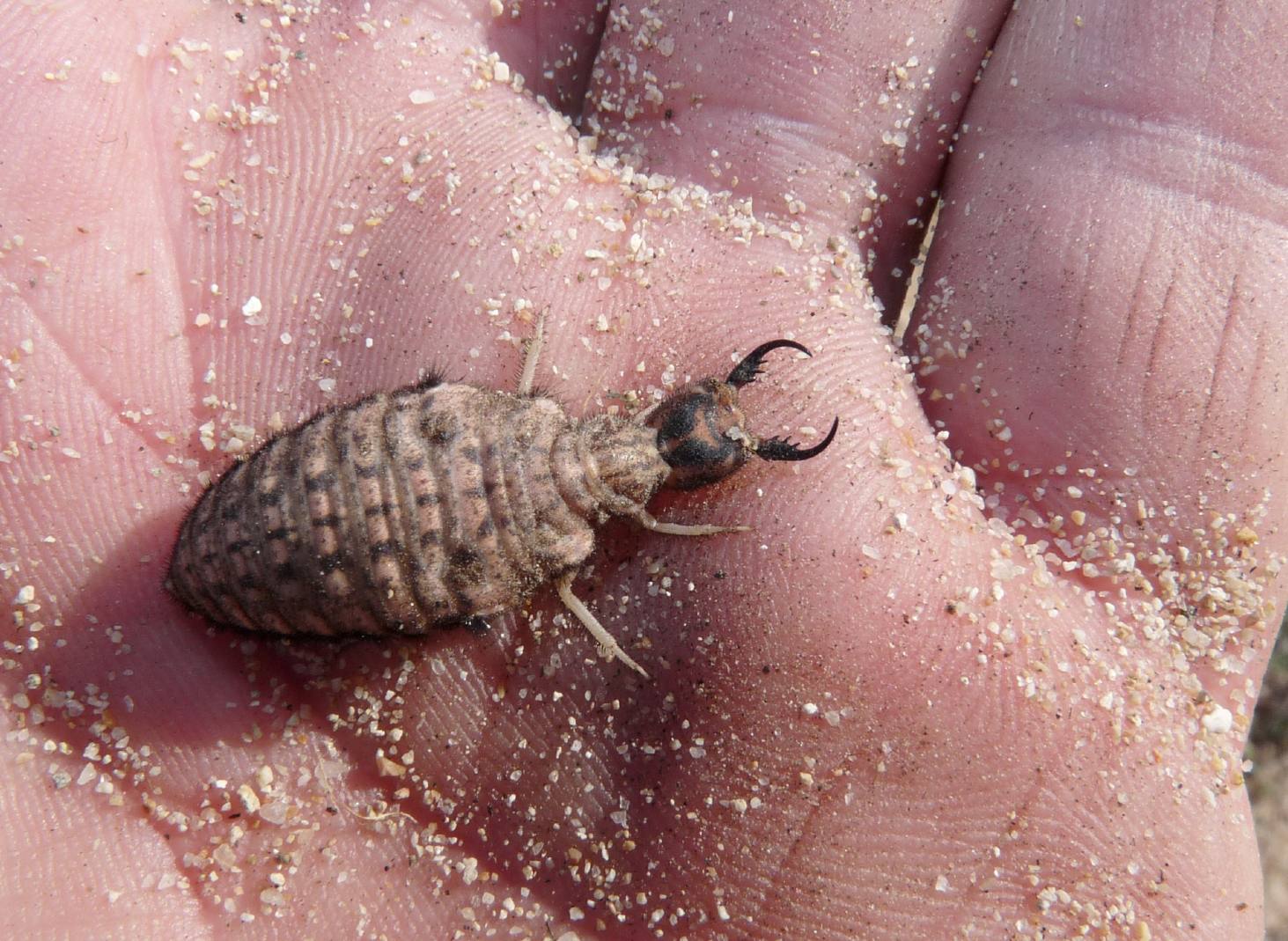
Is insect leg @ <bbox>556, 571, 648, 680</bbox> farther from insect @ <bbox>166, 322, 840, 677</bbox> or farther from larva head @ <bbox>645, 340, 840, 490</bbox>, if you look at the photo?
larva head @ <bbox>645, 340, 840, 490</bbox>

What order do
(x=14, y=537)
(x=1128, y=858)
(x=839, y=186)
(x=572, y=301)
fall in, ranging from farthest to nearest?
(x=839, y=186)
(x=572, y=301)
(x=14, y=537)
(x=1128, y=858)

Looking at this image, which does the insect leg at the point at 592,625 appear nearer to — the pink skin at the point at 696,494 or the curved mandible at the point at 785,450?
the pink skin at the point at 696,494

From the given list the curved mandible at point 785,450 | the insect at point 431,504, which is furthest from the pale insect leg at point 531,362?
the curved mandible at point 785,450

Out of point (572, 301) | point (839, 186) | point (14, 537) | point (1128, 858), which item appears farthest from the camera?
point (839, 186)

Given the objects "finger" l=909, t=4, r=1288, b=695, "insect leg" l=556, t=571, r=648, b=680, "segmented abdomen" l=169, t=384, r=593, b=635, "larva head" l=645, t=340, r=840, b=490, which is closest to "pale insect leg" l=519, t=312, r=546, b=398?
"segmented abdomen" l=169, t=384, r=593, b=635

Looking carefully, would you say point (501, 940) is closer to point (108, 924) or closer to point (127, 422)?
point (108, 924)

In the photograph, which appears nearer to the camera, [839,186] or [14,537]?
[14,537]

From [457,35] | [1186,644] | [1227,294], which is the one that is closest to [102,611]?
[457,35]
